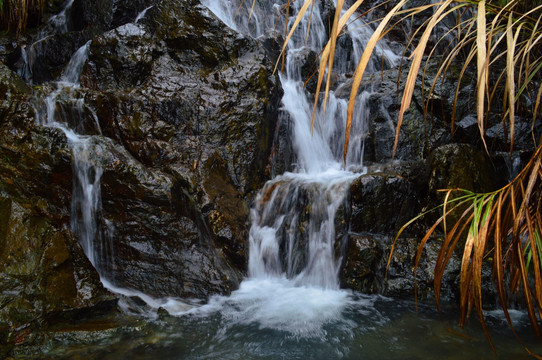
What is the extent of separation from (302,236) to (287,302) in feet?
3.72

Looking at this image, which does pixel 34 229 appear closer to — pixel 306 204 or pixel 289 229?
pixel 289 229

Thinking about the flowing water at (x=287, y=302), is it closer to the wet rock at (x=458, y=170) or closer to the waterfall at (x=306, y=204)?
the waterfall at (x=306, y=204)

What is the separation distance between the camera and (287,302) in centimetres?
438

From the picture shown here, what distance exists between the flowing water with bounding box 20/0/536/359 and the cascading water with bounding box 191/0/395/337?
0.05ft

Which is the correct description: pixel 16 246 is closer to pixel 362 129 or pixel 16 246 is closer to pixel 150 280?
pixel 150 280

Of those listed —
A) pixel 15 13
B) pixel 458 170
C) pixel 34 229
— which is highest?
pixel 15 13

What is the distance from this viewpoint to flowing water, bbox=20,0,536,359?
3.24 meters

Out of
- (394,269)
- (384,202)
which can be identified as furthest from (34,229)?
(384,202)

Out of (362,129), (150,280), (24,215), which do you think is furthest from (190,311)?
(362,129)

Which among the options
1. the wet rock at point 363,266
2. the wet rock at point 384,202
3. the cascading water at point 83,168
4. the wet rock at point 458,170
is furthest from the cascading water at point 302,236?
the cascading water at point 83,168

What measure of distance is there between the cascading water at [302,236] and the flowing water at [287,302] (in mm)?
14

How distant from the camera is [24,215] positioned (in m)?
3.76

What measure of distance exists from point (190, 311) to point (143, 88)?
12.0 feet

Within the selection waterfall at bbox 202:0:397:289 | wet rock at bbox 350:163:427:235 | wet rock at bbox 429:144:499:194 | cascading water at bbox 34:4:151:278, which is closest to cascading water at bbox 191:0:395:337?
waterfall at bbox 202:0:397:289
